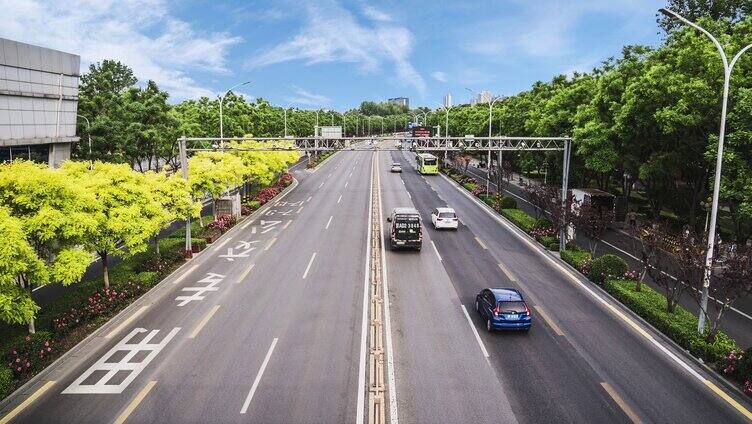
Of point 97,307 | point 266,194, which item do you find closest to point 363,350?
point 97,307

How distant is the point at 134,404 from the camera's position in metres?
14.7

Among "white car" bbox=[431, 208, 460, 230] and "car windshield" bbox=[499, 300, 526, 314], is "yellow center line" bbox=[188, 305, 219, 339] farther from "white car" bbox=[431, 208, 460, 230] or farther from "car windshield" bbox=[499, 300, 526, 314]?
"white car" bbox=[431, 208, 460, 230]

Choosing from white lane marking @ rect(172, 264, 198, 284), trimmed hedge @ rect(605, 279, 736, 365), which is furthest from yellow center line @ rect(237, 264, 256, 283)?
trimmed hedge @ rect(605, 279, 736, 365)

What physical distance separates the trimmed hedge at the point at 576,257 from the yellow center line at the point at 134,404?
22.8 m

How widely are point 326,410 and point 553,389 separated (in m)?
7.13

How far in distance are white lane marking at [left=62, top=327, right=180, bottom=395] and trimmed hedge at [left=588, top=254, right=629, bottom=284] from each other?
20.8m

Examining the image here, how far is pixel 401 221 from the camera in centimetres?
3269

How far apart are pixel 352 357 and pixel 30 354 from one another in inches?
434

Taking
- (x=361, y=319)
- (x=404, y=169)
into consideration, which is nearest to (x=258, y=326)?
(x=361, y=319)

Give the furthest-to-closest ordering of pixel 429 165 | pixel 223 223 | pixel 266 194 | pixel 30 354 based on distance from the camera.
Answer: pixel 429 165
pixel 266 194
pixel 223 223
pixel 30 354

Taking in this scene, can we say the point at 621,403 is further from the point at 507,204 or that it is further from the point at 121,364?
the point at 507,204

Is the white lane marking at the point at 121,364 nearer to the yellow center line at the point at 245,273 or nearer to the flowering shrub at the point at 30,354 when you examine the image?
the flowering shrub at the point at 30,354

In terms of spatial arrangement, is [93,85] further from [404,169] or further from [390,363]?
[390,363]

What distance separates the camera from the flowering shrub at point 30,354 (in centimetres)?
1620
